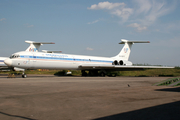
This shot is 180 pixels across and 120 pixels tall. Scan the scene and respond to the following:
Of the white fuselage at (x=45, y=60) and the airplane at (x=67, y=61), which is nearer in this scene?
the white fuselage at (x=45, y=60)

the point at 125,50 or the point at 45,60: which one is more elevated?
the point at 125,50

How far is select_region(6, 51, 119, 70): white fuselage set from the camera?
76.0 ft

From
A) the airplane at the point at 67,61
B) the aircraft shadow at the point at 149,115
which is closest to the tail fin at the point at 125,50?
the airplane at the point at 67,61

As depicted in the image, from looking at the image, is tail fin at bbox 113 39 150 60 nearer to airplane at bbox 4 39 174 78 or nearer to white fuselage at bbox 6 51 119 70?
airplane at bbox 4 39 174 78

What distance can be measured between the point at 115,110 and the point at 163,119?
151 centimetres

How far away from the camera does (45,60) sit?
2497 cm

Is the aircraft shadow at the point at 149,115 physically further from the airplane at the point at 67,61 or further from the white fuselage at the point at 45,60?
the white fuselage at the point at 45,60

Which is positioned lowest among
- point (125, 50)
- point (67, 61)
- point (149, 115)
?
point (149, 115)

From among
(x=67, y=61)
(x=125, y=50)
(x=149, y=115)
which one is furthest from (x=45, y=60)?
(x=149, y=115)

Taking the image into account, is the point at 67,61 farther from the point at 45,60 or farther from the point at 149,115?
the point at 149,115

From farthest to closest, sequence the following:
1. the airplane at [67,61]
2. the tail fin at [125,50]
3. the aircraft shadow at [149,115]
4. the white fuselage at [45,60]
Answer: the tail fin at [125,50]
the airplane at [67,61]
the white fuselage at [45,60]
the aircraft shadow at [149,115]

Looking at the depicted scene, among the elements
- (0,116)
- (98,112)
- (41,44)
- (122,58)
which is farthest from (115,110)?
(41,44)

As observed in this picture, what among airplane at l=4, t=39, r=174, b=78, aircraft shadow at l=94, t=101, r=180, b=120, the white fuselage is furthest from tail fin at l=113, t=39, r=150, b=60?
aircraft shadow at l=94, t=101, r=180, b=120

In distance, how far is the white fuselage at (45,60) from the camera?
23172 millimetres
